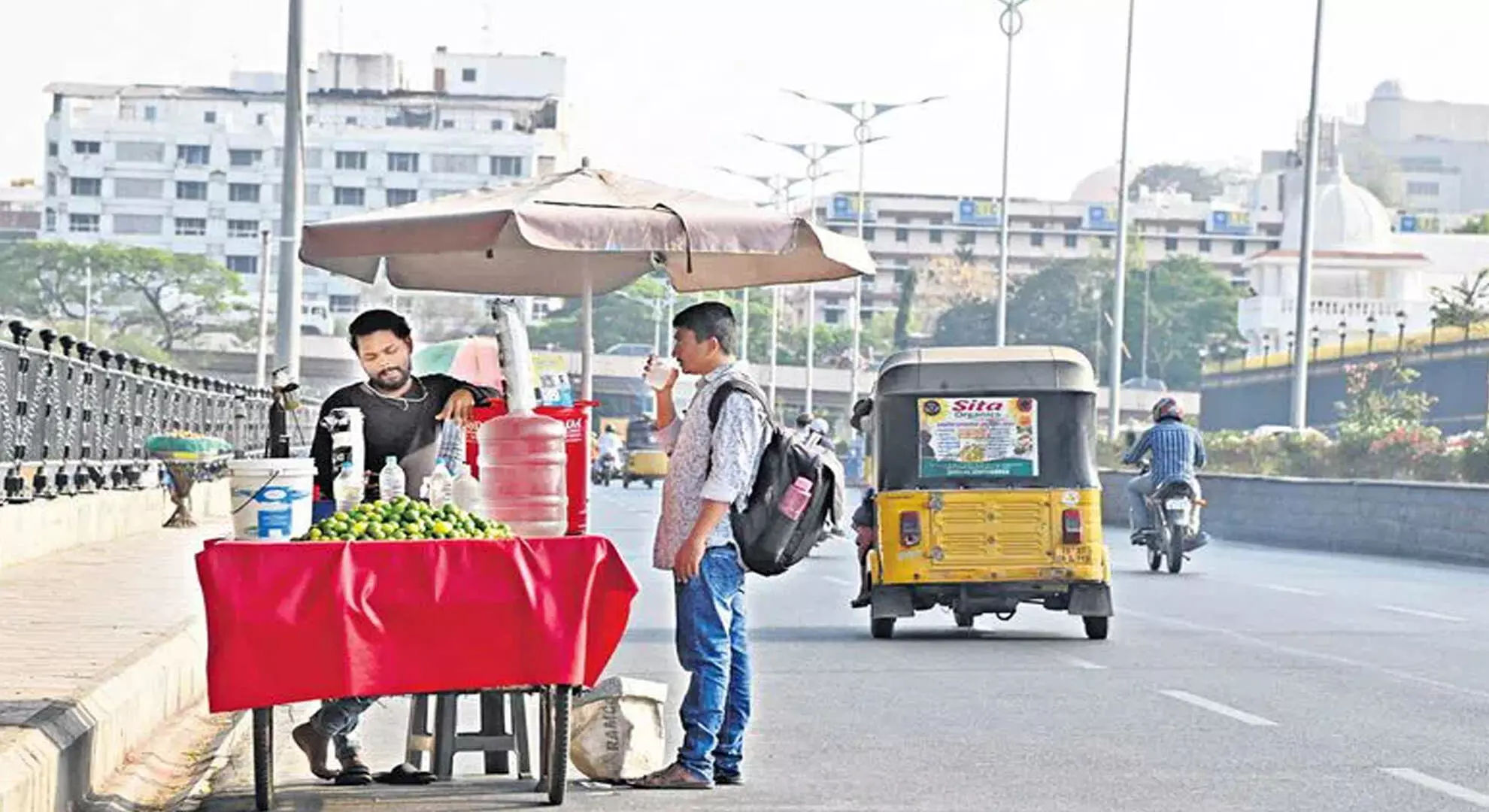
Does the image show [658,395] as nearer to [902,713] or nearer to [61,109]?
[902,713]

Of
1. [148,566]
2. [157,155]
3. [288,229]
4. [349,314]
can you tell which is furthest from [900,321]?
[148,566]

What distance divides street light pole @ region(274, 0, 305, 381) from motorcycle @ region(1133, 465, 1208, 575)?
9.38 meters

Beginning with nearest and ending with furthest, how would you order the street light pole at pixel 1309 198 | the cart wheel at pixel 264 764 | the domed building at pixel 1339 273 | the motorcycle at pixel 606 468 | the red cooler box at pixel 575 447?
the cart wheel at pixel 264 764 → the red cooler box at pixel 575 447 → the street light pole at pixel 1309 198 → the motorcycle at pixel 606 468 → the domed building at pixel 1339 273

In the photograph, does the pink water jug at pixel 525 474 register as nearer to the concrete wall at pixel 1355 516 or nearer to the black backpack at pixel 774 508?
the black backpack at pixel 774 508

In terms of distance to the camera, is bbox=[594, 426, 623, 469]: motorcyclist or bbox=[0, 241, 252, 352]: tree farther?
bbox=[0, 241, 252, 352]: tree

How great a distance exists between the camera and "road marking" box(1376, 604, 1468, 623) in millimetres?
22703

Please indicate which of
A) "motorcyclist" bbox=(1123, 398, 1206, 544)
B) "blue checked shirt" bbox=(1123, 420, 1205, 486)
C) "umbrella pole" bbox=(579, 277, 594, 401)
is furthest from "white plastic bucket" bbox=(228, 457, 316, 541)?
"blue checked shirt" bbox=(1123, 420, 1205, 486)

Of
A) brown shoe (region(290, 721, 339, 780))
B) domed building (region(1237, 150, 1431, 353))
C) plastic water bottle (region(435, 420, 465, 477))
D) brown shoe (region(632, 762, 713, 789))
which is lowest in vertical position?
brown shoe (region(632, 762, 713, 789))

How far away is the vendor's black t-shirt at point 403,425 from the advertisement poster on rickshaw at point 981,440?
382 inches

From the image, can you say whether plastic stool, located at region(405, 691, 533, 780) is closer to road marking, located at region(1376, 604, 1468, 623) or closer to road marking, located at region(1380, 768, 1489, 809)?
road marking, located at region(1380, 768, 1489, 809)

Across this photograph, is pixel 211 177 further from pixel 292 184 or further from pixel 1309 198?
pixel 292 184

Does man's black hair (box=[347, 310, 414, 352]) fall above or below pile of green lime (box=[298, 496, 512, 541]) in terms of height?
above

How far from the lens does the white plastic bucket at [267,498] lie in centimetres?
977

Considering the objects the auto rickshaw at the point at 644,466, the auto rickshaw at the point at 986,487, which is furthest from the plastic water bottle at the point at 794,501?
the auto rickshaw at the point at 644,466
